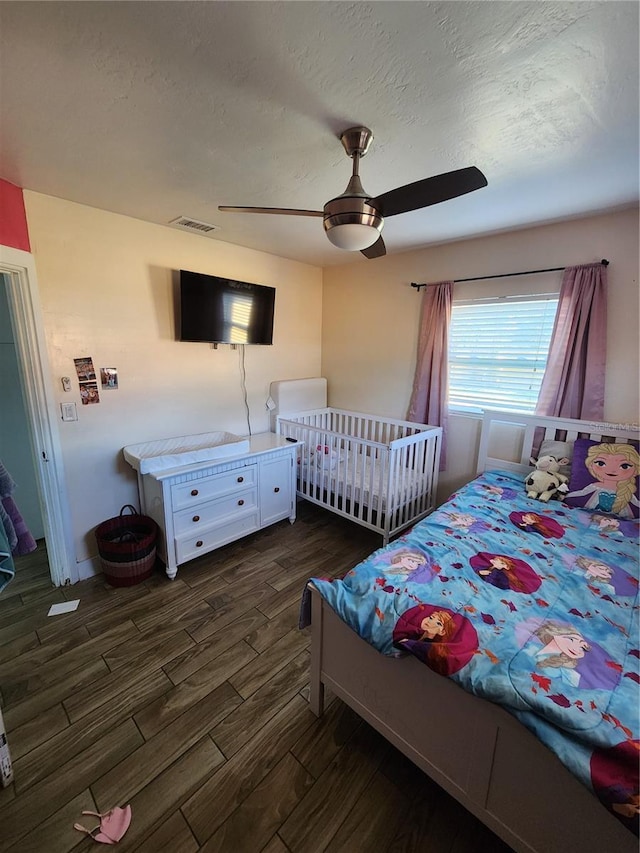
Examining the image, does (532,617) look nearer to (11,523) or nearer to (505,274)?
(11,523)

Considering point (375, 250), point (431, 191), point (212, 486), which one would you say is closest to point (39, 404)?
point (212, 486)

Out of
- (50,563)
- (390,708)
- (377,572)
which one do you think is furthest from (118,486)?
(390,708)

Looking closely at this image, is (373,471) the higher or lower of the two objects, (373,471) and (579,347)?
the lower

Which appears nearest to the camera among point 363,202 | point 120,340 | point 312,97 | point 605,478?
point 312,97

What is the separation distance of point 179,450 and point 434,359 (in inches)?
89.8

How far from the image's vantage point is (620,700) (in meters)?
0.95

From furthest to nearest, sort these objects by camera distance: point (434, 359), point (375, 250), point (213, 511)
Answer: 1. point (434, 359)
2. point (213, 511)
3. point (375, 250)

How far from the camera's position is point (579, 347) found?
2.32 metres

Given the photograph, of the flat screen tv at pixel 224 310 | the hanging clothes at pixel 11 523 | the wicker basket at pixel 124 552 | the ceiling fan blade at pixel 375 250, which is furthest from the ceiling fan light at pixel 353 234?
the wicker basket at pixel 124 552

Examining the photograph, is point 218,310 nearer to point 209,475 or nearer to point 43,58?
point 209,475

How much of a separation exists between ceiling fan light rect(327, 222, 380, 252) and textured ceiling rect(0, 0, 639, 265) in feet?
1.29

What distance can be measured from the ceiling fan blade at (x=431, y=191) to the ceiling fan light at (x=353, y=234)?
9 cm

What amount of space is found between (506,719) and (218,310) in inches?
114

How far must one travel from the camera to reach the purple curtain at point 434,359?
2.95m
